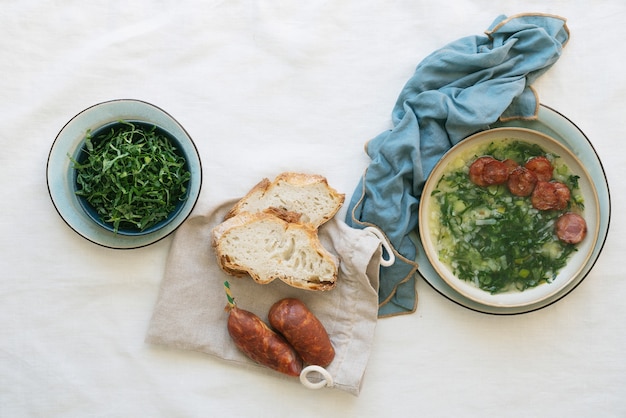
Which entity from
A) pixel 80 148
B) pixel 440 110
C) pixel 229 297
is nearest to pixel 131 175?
pixel 80 148

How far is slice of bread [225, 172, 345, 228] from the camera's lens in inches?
84.7

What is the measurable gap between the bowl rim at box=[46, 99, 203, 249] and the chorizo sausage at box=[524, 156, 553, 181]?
1251mm

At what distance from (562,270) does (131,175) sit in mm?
1654

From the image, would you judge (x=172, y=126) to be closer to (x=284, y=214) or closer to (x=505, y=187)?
(x=284, y=214)

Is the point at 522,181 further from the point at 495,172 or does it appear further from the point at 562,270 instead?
the point at 562,270

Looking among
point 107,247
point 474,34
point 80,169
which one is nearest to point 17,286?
point 107,247

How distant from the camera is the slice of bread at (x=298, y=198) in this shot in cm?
215

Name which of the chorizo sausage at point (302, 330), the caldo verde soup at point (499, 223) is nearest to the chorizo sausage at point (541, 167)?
the caldo verde soup at point (499, 223)

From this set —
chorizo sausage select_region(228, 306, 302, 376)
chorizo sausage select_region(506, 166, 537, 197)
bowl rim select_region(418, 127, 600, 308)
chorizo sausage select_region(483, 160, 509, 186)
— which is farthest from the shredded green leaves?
chorizo sausage select_region(506, 166, 537, 197)

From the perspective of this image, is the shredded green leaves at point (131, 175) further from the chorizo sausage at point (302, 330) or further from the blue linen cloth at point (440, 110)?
the blue linen cloth at point (440, 110)

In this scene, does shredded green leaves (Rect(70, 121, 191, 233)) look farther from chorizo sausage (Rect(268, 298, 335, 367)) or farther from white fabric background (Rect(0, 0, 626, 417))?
chorizo sausage (Rect(268, 298, 335, 367))

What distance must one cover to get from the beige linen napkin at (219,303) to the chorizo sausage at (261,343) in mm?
94

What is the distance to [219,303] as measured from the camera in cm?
222

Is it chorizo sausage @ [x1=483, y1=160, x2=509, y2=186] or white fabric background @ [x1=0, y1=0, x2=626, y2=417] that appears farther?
white fabric background @ [x1=0, y1=0, x2=626, y2=417]
